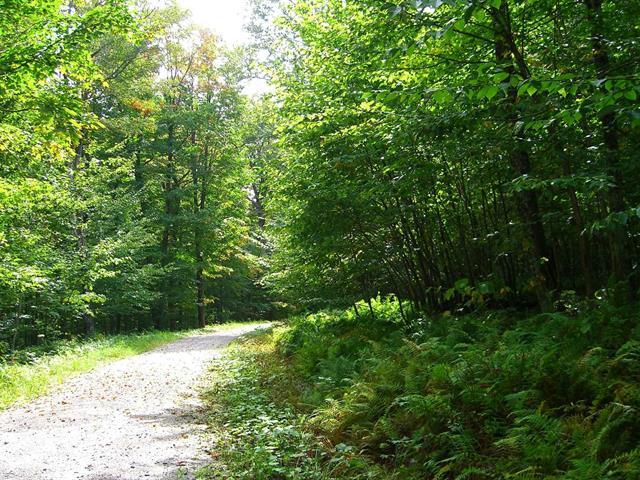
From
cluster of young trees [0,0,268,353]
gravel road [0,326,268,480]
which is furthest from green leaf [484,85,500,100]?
cluster of young trees [0,0,268,353]

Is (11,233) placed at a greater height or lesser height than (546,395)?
greater

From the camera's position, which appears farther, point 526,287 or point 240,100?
point 240,100

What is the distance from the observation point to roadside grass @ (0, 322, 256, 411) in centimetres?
884

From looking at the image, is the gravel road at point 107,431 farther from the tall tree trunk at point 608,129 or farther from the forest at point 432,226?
the tall tree trunk at point 608,129

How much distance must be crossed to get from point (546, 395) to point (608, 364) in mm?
626

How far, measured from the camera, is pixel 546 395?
4.61m

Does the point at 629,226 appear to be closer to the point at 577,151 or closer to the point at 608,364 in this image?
the point at 577,151

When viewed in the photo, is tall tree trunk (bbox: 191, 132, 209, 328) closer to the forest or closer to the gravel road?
the forest

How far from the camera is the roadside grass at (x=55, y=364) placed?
8836 millimetres

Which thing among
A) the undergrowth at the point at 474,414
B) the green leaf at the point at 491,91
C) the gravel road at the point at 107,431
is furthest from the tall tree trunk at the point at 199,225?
the green leaf at the point at 491,91

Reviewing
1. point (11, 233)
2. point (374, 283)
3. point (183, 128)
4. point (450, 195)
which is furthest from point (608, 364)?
point (183, 128)

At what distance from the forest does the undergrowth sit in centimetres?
3

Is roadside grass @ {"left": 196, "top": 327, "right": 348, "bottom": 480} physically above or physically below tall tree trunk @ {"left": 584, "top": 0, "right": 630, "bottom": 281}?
below

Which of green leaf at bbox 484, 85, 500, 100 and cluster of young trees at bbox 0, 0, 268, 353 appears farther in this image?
cluster of young trees at bbox 0, 0, 268, 353
